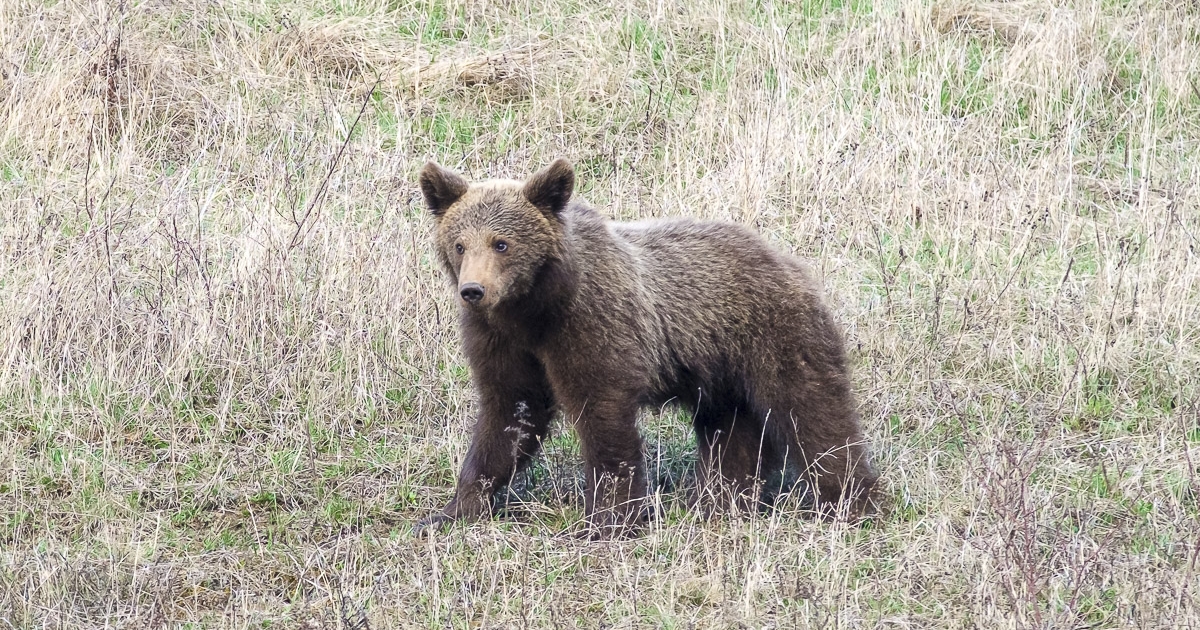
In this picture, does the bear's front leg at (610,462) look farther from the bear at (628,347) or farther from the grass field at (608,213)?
the grass field at (608,213)

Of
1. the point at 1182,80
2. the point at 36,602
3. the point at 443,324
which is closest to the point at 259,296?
the point at 443,324

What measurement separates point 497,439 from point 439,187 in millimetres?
1093

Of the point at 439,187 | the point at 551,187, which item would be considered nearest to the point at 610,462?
the point at 551,187

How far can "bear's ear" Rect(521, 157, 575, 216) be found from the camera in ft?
17.8

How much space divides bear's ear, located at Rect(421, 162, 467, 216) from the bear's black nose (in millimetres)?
582

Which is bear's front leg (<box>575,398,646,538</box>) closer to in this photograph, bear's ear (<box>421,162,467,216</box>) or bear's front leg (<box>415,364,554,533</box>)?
bear's front leg (<box>415,364,554,533</box>)

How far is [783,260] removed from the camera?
6094 mm

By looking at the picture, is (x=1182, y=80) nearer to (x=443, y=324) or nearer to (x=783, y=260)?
(x=783, y=260)

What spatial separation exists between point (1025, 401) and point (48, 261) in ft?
16.4

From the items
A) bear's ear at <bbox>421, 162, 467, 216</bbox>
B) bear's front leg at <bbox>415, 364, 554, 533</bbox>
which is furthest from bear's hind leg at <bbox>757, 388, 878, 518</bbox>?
bear's ear at <bbox>421, 162, 467, 216</bbox>

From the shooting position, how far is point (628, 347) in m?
5.61

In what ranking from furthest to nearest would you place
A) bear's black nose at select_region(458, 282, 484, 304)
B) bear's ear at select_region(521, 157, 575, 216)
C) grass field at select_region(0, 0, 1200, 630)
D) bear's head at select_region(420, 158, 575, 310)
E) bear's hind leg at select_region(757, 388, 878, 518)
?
1. bear's hind leg at select_region(757, 388, 878, 518)
2. bear's ear at select_region(521, 157, 575, 216)
3. bear's head at select_region(420, 158, 575, 310)
4. bear's black nose at select_region(458, 282, 484, 304)
5. grass field at select_region(0, 0, 1200, 630)

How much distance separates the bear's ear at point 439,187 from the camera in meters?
5.50

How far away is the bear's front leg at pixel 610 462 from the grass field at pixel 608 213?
0.16 metres
